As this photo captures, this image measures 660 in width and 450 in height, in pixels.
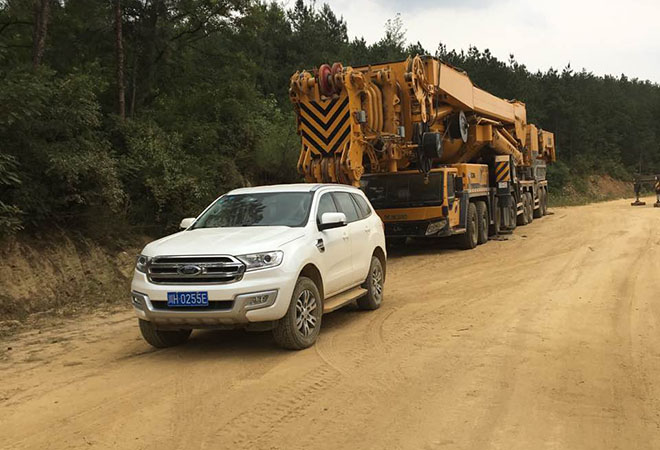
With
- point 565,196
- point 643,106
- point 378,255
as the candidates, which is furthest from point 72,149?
point 643,106

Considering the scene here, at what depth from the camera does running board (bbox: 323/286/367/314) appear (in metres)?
7.11

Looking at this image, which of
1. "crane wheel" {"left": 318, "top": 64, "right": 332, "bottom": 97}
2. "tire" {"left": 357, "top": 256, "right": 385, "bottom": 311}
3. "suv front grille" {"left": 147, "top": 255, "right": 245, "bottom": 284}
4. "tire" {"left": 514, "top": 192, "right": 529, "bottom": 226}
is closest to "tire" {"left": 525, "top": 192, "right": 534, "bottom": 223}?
"tire" {"left": 514, "top": 192, "right": 529, "bottom": 226}

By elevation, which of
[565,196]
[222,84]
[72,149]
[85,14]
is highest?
[85,14]

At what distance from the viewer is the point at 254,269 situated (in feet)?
19.8

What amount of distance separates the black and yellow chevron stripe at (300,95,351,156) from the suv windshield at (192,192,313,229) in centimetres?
538

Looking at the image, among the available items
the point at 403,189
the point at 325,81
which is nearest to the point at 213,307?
the point at 325,81

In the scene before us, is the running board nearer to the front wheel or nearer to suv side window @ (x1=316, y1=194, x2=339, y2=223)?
suv side window @ (x1=316, y1=194, x2=339, y2=223)

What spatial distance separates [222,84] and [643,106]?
63.7 metres

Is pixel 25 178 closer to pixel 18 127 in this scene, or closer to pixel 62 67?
pixel 18 127

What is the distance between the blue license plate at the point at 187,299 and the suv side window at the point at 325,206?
6.00 ft

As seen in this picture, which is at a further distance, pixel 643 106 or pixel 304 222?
pixel 643 106

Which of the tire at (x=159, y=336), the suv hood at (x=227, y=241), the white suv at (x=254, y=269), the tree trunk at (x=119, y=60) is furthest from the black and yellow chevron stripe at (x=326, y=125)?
the tire at (x=159, y=336)

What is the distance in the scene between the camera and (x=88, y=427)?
455 cm

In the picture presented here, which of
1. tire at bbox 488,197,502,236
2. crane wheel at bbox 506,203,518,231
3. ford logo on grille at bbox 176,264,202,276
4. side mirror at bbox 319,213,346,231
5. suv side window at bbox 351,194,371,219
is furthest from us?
crane wheel at bbox 506,203,518,231
